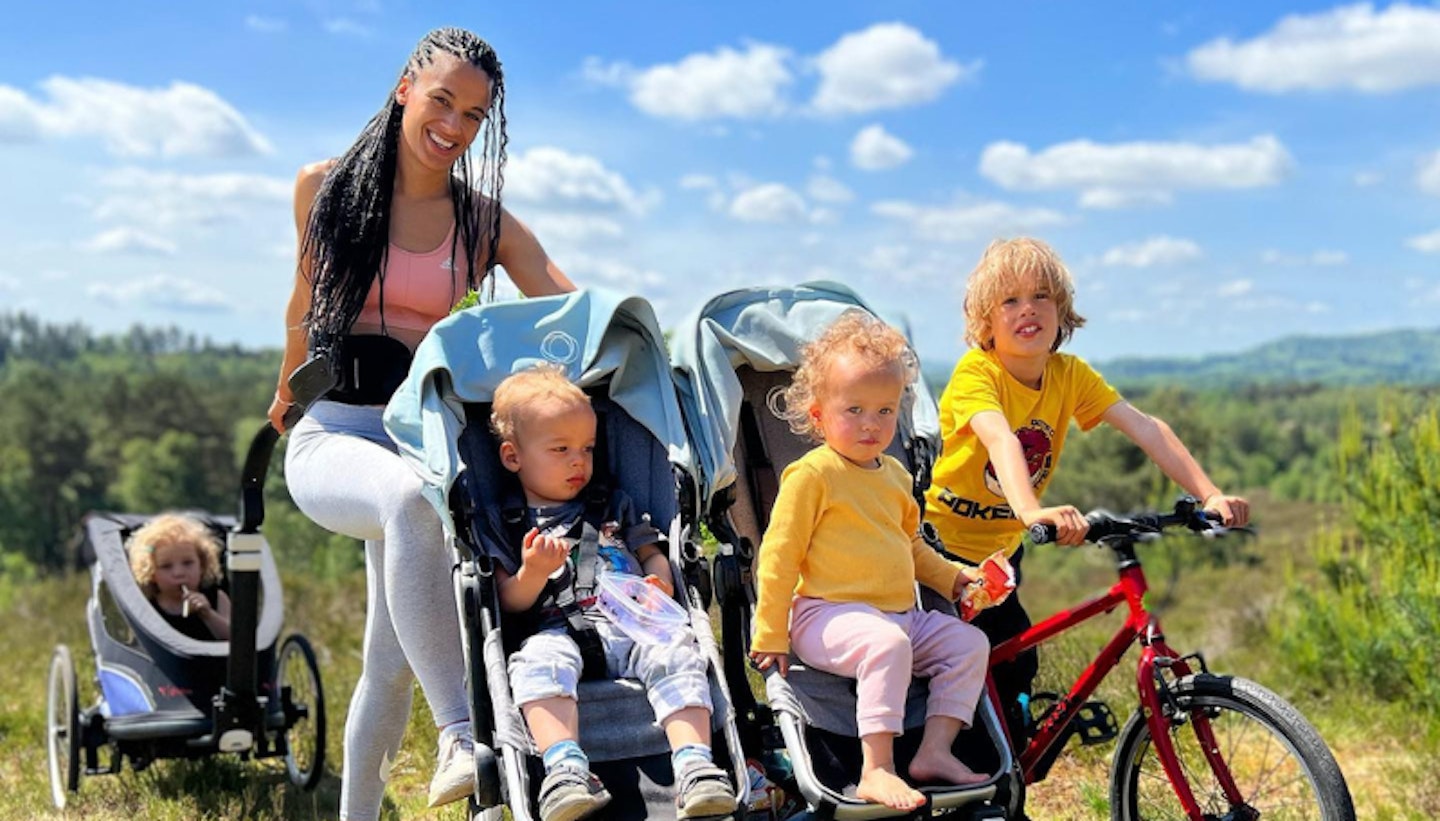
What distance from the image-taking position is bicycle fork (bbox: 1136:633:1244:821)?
11.2ft

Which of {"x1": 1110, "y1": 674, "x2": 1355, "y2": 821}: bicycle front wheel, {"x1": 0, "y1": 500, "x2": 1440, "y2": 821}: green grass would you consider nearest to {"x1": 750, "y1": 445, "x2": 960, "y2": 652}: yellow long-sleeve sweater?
{"x1": 1110, "y1": 674, "x2": 1355, "y2": 821}: bicycle front wheel

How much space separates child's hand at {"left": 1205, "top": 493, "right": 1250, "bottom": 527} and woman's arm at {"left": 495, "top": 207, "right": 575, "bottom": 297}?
207 cm

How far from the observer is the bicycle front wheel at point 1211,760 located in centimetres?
312

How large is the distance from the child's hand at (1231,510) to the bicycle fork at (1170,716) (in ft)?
1.14

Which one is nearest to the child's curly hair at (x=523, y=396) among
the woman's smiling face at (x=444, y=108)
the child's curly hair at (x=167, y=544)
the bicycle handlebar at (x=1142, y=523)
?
the woman's smiling face at (x=444, y=108)

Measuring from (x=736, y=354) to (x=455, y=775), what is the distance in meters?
1.59

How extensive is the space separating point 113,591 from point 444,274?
9.18ft

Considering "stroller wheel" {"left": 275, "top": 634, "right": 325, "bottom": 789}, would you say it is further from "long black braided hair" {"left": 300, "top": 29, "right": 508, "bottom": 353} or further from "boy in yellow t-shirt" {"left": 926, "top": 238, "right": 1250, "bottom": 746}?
"boy in yellow t-shirt" {"left": 926, "top": 238, "right": 1250, "bottom": 746}

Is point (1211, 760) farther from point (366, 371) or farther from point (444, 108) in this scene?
point (444, 108)

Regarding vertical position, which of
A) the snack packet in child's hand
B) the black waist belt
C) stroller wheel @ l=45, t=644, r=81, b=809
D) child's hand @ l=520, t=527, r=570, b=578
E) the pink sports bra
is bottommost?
stroller wheel @ l=45, t=644, r=81, b=809

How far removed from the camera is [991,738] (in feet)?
11.5

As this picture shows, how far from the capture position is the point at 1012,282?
3.81 m

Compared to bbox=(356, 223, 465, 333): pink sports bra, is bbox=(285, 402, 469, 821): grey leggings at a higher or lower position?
lower

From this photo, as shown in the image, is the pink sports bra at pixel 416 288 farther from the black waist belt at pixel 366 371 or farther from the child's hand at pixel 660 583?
the child's hand at pixel 660 583
